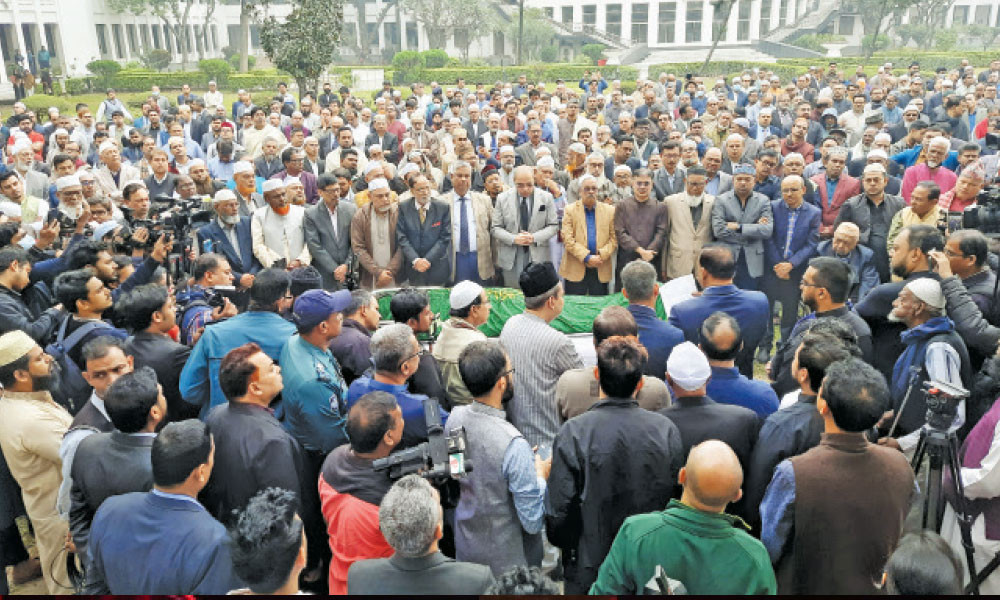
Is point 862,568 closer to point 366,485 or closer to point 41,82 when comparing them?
point 366,485

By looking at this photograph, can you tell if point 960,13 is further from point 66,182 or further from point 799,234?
point 66,182

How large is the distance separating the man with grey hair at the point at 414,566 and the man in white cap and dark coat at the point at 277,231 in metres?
4.70

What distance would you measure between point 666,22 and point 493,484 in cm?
5848

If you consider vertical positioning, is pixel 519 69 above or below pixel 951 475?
above

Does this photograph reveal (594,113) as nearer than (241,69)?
Yes

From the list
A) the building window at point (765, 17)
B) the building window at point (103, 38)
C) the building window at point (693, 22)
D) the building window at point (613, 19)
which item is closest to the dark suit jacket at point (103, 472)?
the building window at point (103, 38)

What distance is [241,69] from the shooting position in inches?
1555

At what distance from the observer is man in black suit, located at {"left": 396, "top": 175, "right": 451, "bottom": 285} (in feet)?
23.6

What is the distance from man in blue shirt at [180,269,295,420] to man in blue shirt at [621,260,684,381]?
6.88 feet

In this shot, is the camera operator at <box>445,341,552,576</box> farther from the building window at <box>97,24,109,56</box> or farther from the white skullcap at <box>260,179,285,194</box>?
the building window at <box>97,24,109,56</box>

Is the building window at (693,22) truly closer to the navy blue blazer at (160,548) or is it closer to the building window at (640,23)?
the building window at (640,23)

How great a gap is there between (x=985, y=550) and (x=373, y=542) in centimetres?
284

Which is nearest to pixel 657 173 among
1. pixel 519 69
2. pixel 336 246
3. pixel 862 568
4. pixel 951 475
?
pixel 336 246

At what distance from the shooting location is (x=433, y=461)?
2.91m
